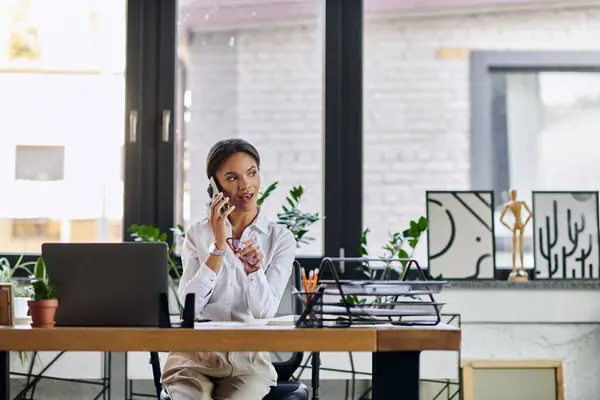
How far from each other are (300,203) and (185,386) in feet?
5.69

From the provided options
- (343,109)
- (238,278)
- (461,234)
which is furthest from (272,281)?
(343,109)

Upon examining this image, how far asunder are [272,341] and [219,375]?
77cm

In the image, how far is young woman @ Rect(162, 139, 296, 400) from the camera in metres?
2.72

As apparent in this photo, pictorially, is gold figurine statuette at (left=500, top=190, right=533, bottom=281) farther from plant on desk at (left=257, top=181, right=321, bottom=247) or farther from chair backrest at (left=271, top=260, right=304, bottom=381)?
chair backrest at (left=271, top=260, right=304, bottom=381)

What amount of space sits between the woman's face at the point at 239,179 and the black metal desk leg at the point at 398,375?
3.24 feet

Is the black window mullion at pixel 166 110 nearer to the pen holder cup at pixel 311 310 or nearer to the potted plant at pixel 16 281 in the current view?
the potted plant at pixel 16 281

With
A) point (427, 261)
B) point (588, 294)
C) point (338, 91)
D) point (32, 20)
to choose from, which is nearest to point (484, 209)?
point (427, 261)

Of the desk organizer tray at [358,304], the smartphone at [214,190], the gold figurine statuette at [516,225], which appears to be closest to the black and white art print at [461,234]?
the gold figurine statuette at [516,225]

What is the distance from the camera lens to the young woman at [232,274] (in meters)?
2.72

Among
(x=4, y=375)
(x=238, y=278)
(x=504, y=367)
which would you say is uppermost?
(x=238, y=278)

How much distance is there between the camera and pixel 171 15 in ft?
14.1

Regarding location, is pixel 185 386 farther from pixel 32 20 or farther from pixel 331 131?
pixel 32 20

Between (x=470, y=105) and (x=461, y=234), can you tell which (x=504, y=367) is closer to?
(x=461, y=234)

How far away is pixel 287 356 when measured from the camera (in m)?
3.12
